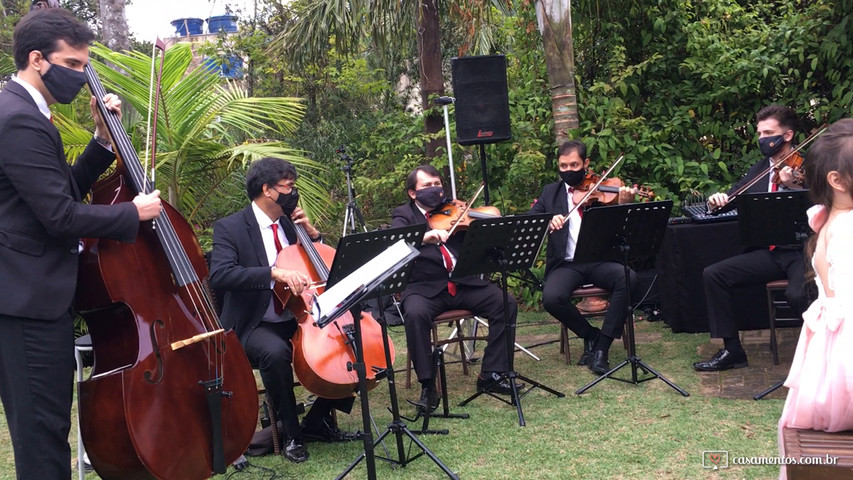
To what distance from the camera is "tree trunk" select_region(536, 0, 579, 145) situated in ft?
23.8

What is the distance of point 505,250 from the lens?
4.96 metres

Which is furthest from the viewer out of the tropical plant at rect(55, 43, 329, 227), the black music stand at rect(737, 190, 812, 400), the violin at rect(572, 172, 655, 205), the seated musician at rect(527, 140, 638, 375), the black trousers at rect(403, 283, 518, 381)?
the tropical plant at rect(55, 43, 329, 227)

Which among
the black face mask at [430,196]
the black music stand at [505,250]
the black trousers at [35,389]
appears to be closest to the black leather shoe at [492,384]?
the black music stand at [505,250]

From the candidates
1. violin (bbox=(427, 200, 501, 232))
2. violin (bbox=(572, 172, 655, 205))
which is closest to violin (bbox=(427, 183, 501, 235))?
violin (bbox=(427, 200, 501, 232))

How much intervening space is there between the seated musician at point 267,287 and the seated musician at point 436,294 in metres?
0.72

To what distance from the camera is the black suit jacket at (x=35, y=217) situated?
2896mm

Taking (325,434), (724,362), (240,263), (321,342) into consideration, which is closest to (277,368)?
(321,342)

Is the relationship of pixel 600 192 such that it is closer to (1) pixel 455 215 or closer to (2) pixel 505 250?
(1) pixel 455 215

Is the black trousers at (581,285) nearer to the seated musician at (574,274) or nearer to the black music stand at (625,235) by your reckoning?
the seated musician at (574,274)

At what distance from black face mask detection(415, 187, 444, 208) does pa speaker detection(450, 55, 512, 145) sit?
147 cm

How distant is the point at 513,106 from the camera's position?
27.7ft

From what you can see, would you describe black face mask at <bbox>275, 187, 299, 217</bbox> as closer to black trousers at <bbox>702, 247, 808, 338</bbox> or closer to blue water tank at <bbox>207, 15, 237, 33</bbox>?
black trousers at <bbox>702, 247, 808, 338</bbox>

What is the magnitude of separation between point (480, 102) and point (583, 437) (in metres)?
3.40

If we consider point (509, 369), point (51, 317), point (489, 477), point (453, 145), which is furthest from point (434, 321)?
point (453, 145)
